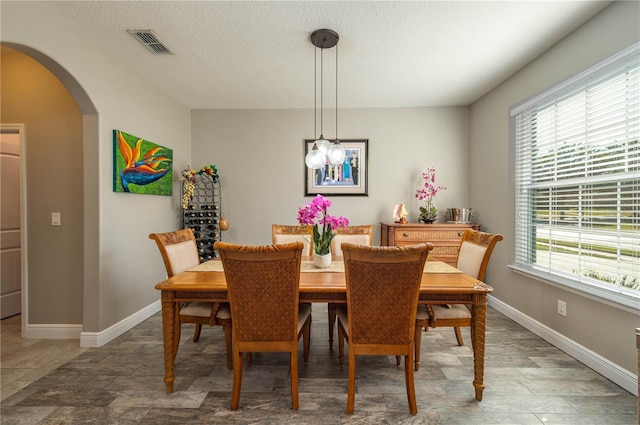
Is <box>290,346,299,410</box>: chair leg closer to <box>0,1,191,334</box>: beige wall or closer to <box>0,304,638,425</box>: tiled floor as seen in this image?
<box>0,304,638,425</box>: tiled floor

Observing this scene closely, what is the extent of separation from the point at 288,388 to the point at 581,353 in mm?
2224

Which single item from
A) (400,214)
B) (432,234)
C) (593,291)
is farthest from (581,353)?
(400,214)

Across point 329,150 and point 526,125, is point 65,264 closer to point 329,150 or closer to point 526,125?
point 329,150

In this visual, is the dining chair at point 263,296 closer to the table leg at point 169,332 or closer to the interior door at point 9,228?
the table leg at point 169,332

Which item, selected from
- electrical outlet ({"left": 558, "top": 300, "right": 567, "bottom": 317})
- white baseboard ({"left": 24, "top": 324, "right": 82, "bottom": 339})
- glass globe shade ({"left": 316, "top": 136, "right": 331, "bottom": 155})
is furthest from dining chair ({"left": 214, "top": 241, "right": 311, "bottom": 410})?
electrical outlet ({"left": 558, "top": 300, "right": 567, "bottom": 317})

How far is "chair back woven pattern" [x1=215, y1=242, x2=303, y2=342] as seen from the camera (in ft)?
5.35

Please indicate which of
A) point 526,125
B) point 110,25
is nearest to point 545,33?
point 526,125

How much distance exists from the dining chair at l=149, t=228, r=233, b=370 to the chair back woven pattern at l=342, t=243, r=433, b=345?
92cm

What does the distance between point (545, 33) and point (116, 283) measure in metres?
4.27

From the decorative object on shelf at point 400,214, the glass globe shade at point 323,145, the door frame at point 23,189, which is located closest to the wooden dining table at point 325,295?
the glass globe shade at point 323,145

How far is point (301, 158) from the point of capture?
4316mm

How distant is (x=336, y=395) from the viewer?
192 cm

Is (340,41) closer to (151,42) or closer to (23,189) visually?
(151,42)

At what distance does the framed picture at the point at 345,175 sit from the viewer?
426 cm
